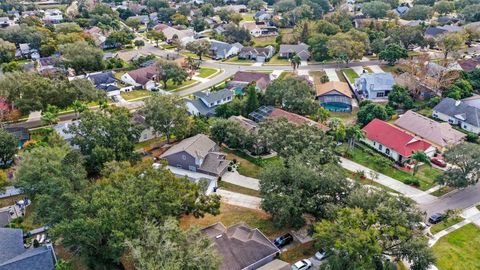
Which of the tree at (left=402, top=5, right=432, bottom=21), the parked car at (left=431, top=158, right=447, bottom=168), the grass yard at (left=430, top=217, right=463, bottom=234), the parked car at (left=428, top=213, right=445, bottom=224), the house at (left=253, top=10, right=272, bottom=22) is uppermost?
the tree at (left=402, top=5, right=432, bottom=21)

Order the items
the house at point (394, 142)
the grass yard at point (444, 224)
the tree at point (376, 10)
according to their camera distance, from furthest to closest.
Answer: the tree at point (376, 10)
the house at point (394, 142)
the grass yard at point (444, 224)

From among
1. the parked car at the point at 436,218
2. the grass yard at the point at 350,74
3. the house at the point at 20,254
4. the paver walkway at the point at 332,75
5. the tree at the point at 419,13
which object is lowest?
the paver walkway at the point at 332,75

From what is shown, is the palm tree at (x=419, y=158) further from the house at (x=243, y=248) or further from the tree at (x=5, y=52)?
the tree at (x=5, y=52)

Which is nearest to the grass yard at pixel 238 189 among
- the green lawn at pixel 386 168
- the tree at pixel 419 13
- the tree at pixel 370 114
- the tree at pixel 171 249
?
the green lawn at pixel 386 168

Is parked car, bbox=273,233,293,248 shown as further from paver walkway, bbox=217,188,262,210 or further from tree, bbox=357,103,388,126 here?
tree, bbox=357,103,388,126

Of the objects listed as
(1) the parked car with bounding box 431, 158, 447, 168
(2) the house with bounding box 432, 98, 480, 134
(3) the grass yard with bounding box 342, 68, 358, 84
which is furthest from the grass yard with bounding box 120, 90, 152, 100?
(2) the house with bounding box 432, 98, 480, 134
